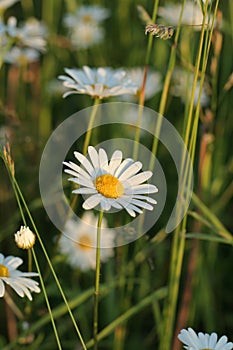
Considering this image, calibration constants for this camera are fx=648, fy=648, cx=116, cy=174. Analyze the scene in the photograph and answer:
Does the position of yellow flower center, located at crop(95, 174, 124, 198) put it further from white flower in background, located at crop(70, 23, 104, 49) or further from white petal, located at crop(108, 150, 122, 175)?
white flower in background, located at crop(70, 23, 104, 49)

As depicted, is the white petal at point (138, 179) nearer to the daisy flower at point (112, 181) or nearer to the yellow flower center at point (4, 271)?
the daisy flower at point (112, 181)

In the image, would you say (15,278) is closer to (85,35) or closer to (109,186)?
(109,186)

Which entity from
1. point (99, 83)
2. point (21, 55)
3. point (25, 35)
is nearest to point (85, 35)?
point (21, 55)

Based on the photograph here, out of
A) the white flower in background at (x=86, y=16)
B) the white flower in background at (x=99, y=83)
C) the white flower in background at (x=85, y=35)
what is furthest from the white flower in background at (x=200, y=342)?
the white flower in background at (x=86, y=16)

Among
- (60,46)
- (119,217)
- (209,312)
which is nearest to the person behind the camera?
(209,312)

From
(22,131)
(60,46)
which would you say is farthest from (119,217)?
(60,46)

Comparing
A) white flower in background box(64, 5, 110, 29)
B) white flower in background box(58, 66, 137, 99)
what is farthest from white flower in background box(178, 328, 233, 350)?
white flower in background box(64, 5, 110, 29)

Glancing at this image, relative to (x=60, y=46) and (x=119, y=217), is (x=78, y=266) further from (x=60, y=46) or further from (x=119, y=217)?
(x=60, y=46)
